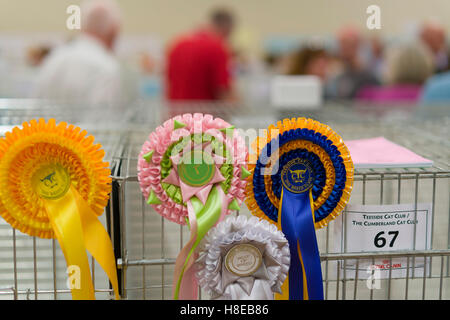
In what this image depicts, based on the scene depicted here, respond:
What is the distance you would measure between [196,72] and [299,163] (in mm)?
1897

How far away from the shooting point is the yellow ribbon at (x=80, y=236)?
63cm

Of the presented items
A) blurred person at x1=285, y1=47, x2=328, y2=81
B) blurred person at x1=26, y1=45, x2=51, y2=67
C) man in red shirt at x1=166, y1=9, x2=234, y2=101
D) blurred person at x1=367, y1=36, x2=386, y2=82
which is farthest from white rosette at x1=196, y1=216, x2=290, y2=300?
blurred person at x1=367, y1=36, x2=386, y2=82

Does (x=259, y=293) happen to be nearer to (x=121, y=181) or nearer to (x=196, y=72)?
(x=121, y=181)

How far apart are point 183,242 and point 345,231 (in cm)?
28

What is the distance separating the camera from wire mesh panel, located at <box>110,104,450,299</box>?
2.35ft

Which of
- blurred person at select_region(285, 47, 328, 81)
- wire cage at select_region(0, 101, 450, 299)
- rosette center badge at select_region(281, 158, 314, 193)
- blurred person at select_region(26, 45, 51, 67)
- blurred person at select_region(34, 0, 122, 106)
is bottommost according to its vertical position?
wire cage at select_region(0, 101, 450, 299)

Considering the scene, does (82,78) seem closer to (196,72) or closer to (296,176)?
(196,72)

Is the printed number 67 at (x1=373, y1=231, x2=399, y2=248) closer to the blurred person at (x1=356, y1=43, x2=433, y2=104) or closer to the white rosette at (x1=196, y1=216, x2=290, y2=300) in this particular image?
the white rosette at (x1=196, y1=216, x2=290, y2=300)

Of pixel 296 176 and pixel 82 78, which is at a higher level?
pixel 82 78

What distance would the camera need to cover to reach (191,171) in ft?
2.08

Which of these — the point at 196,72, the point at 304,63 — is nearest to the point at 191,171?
the point at 196,72

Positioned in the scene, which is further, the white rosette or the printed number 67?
the printed number 67
